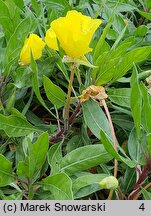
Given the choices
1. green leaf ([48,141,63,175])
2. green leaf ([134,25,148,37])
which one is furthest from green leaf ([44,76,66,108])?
green leaf ([134,25,148,37])

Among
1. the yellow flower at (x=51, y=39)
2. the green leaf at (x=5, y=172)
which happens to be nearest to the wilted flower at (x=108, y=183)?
the green leaf at (x=5, y=172)

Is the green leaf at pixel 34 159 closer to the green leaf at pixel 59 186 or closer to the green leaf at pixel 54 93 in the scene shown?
the green leaf at pixel 59 186

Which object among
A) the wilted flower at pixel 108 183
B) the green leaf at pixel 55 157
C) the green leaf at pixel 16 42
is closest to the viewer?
the wilted flower at pixel 108 183

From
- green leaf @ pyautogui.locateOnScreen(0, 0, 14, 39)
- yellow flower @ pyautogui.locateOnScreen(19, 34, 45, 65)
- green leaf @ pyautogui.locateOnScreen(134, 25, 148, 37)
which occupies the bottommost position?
green leaf @ pyautogui.locateOnScreen(134, 25, 148, 37)

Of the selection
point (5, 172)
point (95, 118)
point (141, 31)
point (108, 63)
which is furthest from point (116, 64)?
point (5, 172)

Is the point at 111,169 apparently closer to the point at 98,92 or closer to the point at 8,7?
the point at 98,92

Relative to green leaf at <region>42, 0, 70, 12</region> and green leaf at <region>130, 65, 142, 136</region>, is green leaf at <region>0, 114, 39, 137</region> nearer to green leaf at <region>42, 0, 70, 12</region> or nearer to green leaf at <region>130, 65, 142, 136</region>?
green leaf at <region>130, 65, 142, 136</region>
